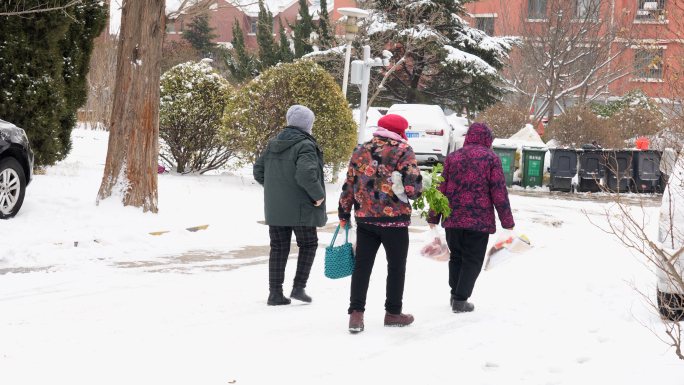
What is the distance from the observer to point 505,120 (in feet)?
83.5

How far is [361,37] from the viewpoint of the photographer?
29625mm

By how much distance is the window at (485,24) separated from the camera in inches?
1502

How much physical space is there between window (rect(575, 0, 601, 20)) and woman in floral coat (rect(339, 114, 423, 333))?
22487 millimetres

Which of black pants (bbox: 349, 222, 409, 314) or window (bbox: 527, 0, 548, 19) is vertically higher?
window (bbox: 527, 0, 548, 19)

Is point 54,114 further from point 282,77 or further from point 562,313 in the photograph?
point 562,313

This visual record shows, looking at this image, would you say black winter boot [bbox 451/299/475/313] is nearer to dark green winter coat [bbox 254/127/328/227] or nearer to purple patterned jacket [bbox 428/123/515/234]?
Answer: purple patterned jacket [bbox 428/123/515/234]

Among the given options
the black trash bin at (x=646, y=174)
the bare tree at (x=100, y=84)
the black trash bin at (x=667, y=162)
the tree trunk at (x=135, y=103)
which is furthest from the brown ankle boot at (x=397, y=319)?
the bare tree at (x=100, y=84)

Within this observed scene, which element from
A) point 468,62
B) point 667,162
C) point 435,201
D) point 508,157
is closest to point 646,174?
point 508,157

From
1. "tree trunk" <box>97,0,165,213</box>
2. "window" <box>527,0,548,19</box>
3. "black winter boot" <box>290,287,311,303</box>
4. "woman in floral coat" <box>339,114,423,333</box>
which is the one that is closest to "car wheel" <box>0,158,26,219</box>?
"tree trunk" <box>97,0,165,213</box>

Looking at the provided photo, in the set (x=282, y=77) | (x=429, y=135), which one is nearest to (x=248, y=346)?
(x=282, y=77)

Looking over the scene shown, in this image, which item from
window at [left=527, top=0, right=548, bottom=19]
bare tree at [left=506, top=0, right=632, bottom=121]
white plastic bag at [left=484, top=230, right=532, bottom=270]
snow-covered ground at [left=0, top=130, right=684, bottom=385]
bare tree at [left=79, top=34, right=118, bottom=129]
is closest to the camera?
snow-covered ground at [left=0, top=130, right=684, bottom=385]

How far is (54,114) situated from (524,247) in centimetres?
873

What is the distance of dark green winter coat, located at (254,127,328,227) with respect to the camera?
5.73 meters

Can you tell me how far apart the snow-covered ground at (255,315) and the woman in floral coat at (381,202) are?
0.43 metres
